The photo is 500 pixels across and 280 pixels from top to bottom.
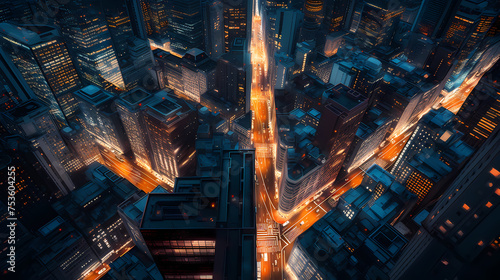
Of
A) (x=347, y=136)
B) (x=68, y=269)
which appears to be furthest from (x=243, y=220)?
(x=68, y=269)

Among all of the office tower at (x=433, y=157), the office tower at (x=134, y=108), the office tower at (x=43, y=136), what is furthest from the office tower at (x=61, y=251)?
the office tower at (x=433, y=157)

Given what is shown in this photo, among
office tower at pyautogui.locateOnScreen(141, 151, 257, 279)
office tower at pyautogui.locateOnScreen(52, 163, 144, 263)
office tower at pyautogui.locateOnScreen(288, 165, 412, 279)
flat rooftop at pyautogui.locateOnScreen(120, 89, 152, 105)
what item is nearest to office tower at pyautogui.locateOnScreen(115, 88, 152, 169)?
flat rooftop at pyautogui.locateOnScreen(120, 89, 152, 105)

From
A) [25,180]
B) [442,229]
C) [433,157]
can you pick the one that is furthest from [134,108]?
[433,157]

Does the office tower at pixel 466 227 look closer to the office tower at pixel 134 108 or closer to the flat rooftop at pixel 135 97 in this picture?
the office tower at pixel 134 108

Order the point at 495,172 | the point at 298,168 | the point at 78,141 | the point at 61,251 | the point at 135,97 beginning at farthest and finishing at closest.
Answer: the point at 78,141 → the point at 135,97 → the point at 298,168 → the point at 61,251 → the point at 495,172

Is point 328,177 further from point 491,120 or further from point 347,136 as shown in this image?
point 491,120

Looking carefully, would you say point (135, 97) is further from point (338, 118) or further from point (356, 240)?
point (356, 240)

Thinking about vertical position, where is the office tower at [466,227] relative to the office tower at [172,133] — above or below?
above
